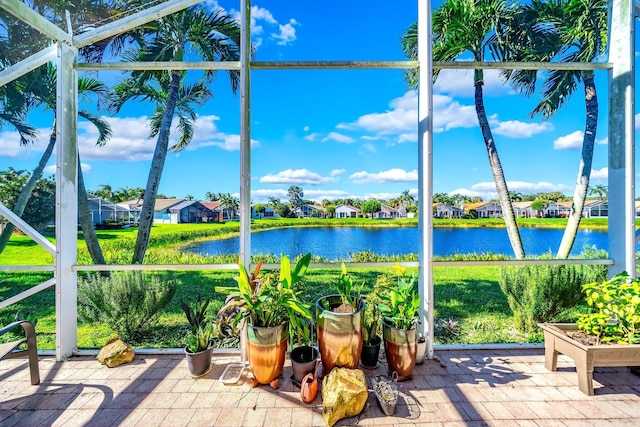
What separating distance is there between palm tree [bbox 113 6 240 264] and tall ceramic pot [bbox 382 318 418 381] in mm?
4632

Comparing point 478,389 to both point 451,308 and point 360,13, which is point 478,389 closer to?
Answer: point 451,308

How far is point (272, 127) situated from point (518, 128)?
4863mm

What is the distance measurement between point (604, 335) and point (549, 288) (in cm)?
158

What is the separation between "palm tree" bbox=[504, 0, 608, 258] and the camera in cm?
385

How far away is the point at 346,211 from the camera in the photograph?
21.4 ft

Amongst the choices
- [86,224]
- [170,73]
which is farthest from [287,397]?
[170,73]

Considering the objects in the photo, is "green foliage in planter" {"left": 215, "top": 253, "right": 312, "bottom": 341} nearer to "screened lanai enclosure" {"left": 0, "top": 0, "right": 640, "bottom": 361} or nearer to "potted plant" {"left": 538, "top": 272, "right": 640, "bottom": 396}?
"screened lanai enclosure" {"left": 0, "top": 0, "right": 640, "bottom": 361}

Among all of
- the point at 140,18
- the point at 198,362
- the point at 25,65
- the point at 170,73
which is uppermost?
the point at 170,73

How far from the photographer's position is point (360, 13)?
407 centimetres

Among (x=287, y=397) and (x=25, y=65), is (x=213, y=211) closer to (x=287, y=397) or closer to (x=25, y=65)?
(x=25, y=65)

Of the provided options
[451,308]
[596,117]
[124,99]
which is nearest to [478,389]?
[451,308]

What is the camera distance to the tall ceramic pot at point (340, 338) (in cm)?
199

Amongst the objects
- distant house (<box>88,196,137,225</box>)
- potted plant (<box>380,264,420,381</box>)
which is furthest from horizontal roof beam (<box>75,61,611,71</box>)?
distant house (<box>88,196,137,225</box>)

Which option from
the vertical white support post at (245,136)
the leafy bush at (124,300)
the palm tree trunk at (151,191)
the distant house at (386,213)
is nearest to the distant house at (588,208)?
the distant house at (386,213)
